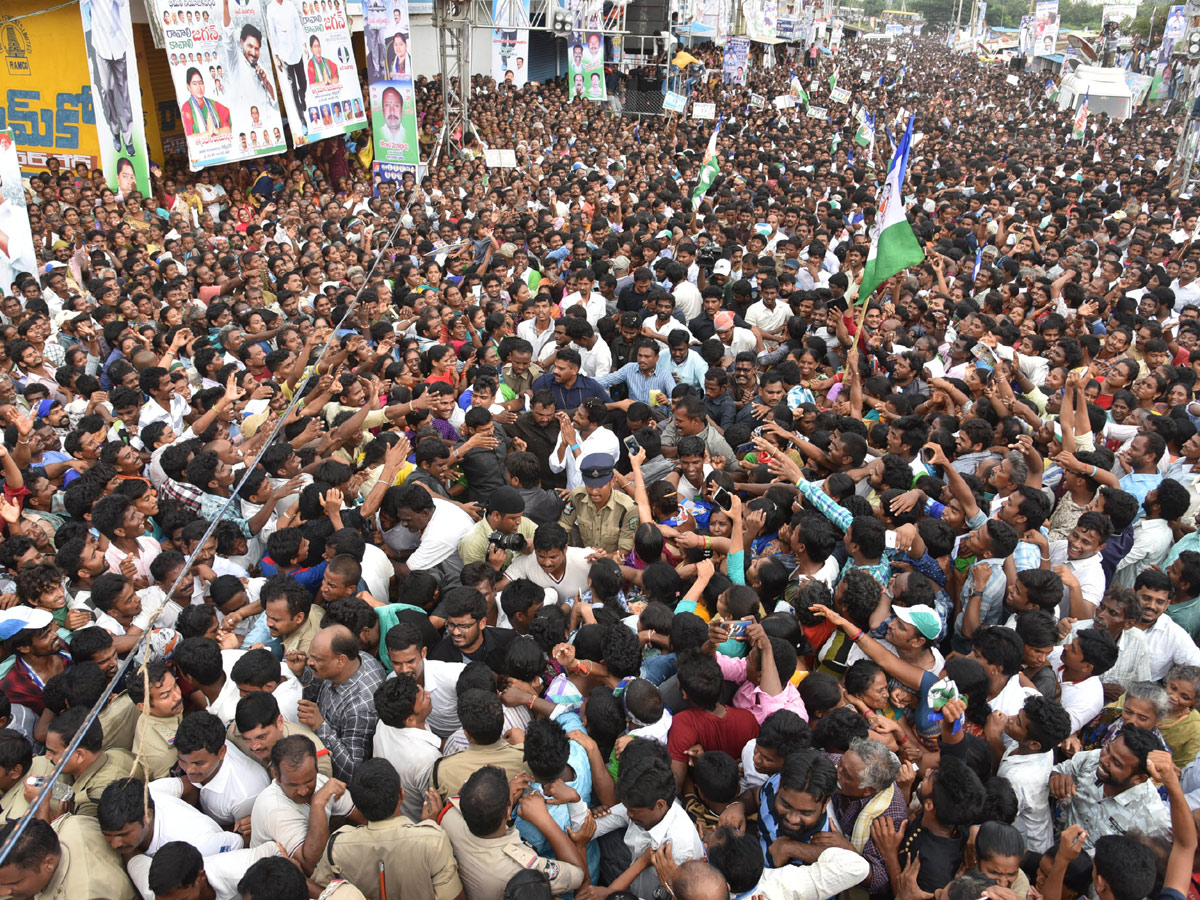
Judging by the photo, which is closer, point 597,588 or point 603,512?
point 597,588

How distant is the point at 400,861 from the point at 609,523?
2376 mm

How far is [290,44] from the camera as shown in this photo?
1394 cm

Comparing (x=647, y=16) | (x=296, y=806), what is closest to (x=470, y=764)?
(x=296, y=806)

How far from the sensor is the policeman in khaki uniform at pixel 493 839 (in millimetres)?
2648

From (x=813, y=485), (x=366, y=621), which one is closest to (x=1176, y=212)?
(x=813, y=485)

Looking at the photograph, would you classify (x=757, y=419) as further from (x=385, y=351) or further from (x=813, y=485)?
(x=385, y=351)

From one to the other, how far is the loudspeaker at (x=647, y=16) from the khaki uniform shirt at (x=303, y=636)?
32259 millimetres

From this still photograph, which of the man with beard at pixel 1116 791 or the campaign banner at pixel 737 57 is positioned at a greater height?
the campaign banner at pixel 737 57

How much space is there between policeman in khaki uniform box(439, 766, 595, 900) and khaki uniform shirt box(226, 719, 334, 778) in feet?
1.93

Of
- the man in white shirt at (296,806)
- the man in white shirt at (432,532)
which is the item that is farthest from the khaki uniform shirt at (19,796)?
the man in white shirt at (432,532)

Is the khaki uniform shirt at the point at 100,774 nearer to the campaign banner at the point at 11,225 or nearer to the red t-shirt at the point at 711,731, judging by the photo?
the red t-shirt at the point at 711,731

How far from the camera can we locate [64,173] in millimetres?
11375

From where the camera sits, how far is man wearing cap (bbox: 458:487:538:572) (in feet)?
14.0

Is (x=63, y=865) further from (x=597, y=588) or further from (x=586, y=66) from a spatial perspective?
(x=586, y=66)
